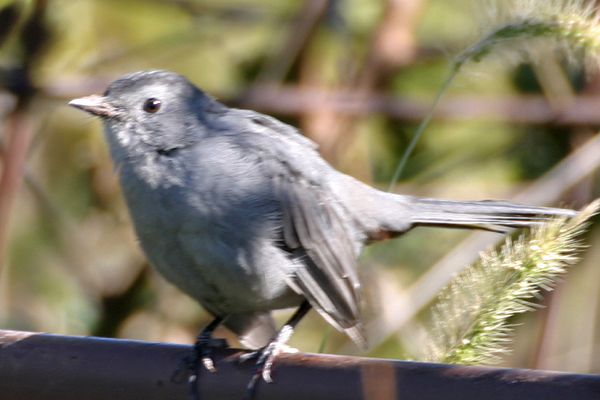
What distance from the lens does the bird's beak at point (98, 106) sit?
3027 mm

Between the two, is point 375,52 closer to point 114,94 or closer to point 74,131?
point 74,131

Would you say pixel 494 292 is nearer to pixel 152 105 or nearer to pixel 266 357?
pixel 266 357

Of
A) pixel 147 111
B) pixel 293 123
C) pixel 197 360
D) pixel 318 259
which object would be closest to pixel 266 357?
pixel 197 360

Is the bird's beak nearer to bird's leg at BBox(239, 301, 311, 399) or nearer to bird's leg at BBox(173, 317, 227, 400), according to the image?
bird's leg at BBox(173, 317, 227, 400)

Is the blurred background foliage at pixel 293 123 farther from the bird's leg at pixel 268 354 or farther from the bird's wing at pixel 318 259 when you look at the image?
the bird's wing at pixel 318 259

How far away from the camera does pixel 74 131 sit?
212 inches

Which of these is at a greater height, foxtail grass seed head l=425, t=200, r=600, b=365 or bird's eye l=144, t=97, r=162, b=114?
bird's eye l=144, t=97, r=162, b=114

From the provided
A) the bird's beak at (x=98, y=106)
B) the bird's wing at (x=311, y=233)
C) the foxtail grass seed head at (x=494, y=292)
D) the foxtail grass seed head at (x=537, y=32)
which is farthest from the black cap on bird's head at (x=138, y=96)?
the foxtail grass seed head at (x=494, y=292)

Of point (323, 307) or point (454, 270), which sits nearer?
point (323, 307)

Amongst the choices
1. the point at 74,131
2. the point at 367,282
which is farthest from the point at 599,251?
the point at 74,131

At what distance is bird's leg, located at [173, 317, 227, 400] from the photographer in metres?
2.31

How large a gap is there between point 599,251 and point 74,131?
11.6 ft

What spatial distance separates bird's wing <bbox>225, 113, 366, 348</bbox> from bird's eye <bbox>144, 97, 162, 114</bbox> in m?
0.34

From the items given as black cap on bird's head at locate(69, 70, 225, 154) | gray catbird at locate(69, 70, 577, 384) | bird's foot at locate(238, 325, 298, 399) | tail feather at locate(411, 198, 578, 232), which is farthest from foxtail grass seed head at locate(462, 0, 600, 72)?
bird's foot at locate(238, 325, 298, 399)
